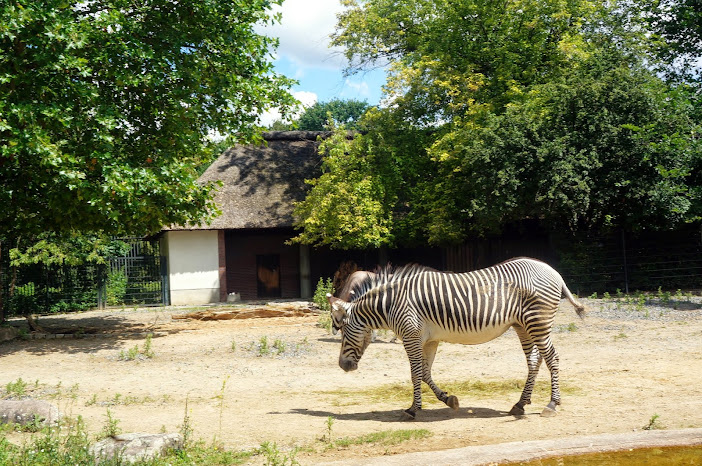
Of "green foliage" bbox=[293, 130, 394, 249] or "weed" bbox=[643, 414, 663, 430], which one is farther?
"green foliage" bbox=[293, 130, 394, 249]

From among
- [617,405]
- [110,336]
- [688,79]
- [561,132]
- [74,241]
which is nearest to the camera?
[617,405]

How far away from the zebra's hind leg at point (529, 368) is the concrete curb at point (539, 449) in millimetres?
1863

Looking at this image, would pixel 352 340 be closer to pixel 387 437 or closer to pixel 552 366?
pixel 387 437

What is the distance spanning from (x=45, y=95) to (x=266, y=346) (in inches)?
273

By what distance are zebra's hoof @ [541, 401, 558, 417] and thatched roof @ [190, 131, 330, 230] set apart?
2076 cm

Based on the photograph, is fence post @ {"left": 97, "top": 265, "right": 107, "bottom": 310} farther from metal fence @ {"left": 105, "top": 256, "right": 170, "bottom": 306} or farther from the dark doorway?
the dark doorway

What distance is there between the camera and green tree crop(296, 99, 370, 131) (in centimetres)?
5909

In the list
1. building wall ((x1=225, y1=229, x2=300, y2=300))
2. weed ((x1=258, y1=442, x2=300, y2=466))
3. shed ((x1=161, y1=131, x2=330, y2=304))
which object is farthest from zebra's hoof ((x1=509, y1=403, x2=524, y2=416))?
building wall ((x1=225, y1=229, x2=300, y2=300))

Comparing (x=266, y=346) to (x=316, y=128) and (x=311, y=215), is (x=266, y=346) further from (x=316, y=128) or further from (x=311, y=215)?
(x=316, y=128)

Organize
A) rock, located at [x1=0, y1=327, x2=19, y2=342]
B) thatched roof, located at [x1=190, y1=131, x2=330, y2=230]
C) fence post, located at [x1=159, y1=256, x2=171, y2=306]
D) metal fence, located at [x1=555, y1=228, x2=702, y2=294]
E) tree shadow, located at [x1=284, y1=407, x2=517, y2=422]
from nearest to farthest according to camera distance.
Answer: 1. tree shadow, located at [x1=284, y1=407, x2=517, y2=422]
2. rock, located at [x1=0, y1=327, x2=19, y2=342]
3. metal fence, located at [x1=555, y1=228, x2=702, y2=294]
4. fence post, located at [x1=159, y1=256, x2=171, y2=306]
5. thatched roof, located at [x1=190, y1=131, x2=330, y2=230]

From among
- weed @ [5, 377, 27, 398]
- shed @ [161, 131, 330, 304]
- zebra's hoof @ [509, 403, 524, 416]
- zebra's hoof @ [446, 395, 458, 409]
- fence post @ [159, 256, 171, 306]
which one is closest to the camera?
zebra's hoof @ [509, 403, 524, 416]

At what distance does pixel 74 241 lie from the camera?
2452 centimetres

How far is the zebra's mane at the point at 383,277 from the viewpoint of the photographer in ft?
27.7

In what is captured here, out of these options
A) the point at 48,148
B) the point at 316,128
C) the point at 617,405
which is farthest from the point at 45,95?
the point at 316,128
